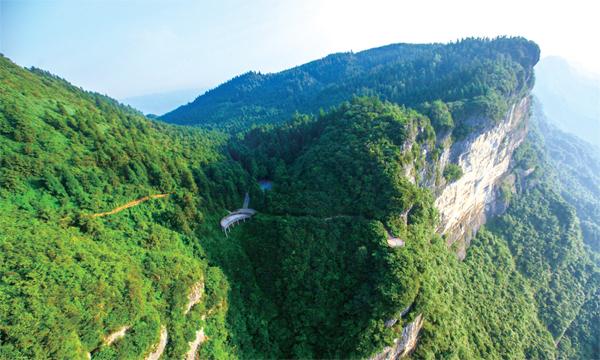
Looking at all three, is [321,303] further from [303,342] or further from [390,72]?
[390,72]

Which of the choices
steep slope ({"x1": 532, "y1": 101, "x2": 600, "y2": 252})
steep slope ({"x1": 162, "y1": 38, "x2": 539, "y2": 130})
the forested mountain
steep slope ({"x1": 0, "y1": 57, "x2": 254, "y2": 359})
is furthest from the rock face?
steep slope ({"x1": 532, "y1": 101, "x2": 600, "y2": 252})

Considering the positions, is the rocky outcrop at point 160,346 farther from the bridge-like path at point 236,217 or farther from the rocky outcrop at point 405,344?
the rocky outcrop at point 405,344

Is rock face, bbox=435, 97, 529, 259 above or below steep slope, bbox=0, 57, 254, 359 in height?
below

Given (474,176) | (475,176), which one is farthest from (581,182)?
(474,176)

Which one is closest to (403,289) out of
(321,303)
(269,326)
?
(321,303)

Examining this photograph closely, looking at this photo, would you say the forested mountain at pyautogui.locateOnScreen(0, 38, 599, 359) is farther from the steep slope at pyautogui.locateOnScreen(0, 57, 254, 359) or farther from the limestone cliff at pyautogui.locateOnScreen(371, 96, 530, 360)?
the limestone cliff at pyautogui.locateOnScreen(371, 96, 530, 360)
